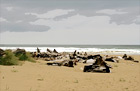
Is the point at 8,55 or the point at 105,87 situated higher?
the point at 8,55

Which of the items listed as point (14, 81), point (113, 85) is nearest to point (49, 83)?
point (14, 81)

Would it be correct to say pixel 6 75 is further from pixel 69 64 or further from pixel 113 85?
pixel 69 64

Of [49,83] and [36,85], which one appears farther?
[49,83]

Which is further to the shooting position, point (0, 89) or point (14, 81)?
point (14, 81)

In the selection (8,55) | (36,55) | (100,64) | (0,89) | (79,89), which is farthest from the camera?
(36,55)

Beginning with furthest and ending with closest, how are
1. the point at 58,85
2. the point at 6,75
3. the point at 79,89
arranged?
the point at 6,75, the point at 58,85, the point at 79,89

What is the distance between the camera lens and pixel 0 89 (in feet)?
28.5

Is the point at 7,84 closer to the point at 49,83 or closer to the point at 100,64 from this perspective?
the point at 49,83

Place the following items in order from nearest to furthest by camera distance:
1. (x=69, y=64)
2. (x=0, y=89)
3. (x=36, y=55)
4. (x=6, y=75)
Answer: (x=0, y=89) → (x=6, y=75) → (x=69, y=64) → (x=36, y=55)

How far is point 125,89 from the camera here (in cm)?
957

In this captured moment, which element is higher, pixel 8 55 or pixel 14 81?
pixel 8 55

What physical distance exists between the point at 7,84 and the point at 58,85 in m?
2.40

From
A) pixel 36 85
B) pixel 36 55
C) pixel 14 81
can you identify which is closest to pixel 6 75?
pixel 14 81

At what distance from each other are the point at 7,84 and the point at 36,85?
4.42 ft
